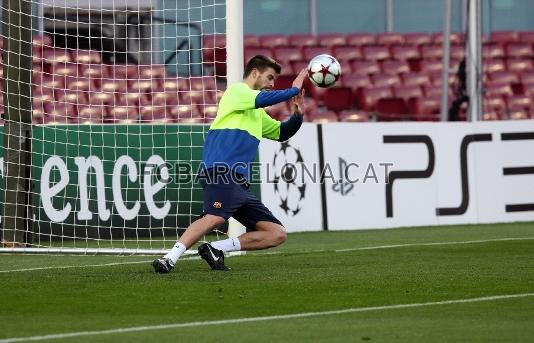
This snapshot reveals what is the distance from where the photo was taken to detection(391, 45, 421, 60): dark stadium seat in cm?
2878

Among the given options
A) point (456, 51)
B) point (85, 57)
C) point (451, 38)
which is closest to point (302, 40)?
point (451, 38)

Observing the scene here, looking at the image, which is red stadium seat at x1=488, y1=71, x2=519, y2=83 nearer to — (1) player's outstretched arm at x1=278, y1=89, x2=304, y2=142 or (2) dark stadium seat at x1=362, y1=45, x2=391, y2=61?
(2) dark stadium seat at x1=362, y1=45, x2=391, y2=61

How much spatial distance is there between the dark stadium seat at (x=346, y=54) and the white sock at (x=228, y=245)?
1616 centimetres

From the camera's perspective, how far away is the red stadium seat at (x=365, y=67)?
2791cm

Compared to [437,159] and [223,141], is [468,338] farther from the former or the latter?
[437,159]

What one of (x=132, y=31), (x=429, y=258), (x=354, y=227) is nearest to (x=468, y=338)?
(x=429, y=258)

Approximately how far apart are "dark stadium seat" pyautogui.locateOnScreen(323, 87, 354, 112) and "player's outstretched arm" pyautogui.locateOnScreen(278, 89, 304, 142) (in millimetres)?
14076

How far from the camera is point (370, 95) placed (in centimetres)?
2669

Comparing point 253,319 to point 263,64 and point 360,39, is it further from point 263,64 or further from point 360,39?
point 360,39

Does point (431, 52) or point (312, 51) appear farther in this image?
point (431, 52)

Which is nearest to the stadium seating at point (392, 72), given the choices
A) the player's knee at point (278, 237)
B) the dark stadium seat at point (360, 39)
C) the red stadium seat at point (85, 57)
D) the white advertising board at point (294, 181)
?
the dark stadium seat at point (360, 39)

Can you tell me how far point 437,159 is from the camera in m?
20.0

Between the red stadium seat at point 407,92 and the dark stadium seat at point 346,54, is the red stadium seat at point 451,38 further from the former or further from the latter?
the red stadium seat at point 407,92

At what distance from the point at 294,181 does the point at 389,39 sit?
441 inches
